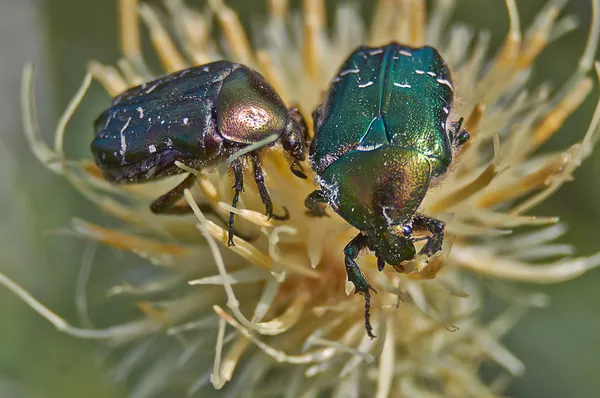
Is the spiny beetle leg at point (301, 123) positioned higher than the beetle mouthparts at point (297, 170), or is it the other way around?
the spiny beetle leg at point (301, 123)

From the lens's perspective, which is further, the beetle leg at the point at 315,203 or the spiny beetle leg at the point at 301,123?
the spiny beetle leg at the point at 301,123

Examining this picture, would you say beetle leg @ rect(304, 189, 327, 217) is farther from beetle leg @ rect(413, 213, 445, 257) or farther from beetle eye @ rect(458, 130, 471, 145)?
beetle eye @ rect(458, 130, 471, 145)

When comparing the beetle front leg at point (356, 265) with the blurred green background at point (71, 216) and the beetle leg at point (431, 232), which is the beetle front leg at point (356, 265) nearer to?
the beetle leg at point (431, 232)

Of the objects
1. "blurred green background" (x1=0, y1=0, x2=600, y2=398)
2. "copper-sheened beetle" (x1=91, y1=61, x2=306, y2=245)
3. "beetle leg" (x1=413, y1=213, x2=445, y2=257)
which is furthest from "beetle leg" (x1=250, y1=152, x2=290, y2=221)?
"blurred green background" (x1=0, y1=0, x2=600, y2=398)

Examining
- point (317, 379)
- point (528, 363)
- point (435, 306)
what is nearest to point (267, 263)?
point (317, 379)

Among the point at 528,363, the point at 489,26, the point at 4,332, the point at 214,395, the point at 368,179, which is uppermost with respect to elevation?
the point at 368,179

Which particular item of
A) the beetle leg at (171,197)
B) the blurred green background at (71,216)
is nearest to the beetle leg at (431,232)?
the beetle leg at (171,197)

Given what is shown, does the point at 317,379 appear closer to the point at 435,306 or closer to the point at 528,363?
the point at 435,306
